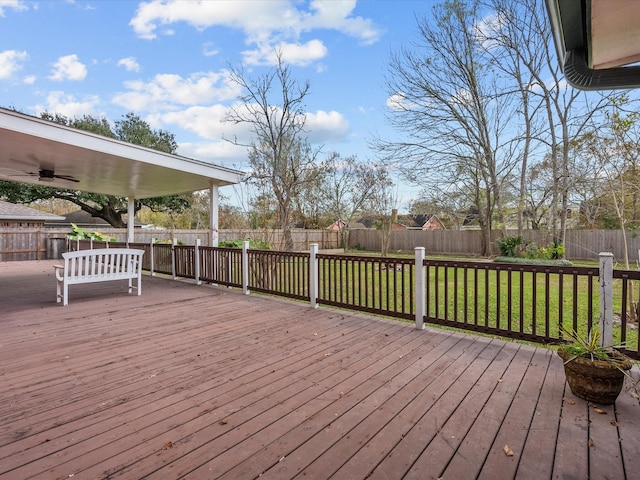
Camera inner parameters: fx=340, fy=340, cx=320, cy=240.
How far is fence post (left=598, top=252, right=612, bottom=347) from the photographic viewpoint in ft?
9.02

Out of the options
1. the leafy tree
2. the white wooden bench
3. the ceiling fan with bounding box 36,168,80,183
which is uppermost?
the leafy tree

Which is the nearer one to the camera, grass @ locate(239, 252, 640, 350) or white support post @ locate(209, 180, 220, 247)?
grass @ locate(239, 252, 640, 350)

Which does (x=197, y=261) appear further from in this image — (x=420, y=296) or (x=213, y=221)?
(x=420, y=296)

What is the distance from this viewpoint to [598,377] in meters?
2.11

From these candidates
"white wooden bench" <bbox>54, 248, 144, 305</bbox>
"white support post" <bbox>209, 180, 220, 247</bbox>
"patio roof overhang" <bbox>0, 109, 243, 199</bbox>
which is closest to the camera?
"patio roof overhang" <bbox>0, 109, 243, 199</bbox>

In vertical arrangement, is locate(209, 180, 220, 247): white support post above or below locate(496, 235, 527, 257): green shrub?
above

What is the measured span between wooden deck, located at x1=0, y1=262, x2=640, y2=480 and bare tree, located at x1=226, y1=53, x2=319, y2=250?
6409 mm

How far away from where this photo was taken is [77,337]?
3562 mm

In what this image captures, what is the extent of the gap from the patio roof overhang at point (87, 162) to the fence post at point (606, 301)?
6.54 m

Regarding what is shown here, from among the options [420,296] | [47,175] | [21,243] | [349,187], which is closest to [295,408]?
[420,296]

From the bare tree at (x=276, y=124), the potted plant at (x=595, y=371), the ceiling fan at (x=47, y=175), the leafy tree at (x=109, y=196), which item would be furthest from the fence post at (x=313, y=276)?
the leafy tree at (x=109, y=196)

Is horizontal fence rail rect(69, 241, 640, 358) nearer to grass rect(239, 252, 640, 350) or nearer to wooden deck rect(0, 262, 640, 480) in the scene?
grass rect(239, 252, 640, 350)

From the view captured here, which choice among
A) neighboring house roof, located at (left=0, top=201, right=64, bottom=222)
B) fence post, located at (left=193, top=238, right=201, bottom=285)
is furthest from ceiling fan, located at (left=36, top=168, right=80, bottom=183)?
neighboring house roof, located at (left=0, top=201, right=64, bottom=222)

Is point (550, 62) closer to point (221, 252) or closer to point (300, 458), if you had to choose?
point (221, 252)
